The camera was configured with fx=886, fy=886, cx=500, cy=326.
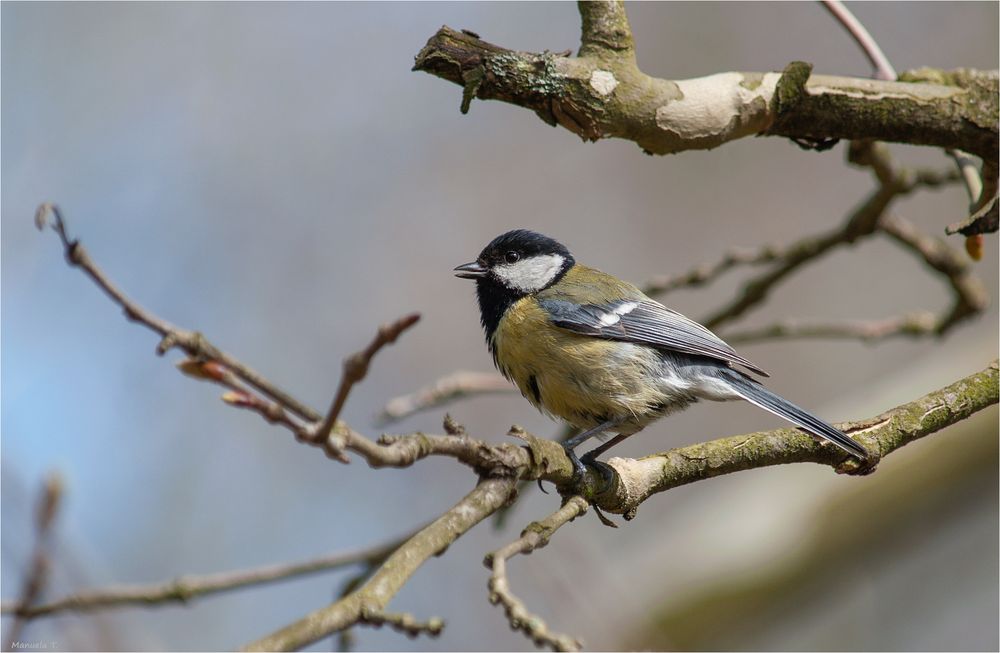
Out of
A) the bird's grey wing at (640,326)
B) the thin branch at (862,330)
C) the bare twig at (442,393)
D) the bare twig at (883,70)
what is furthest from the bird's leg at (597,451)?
the bare twig at (883,70)

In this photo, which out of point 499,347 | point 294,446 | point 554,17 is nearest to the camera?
point 499,347

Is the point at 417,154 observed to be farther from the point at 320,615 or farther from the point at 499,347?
the point at 320,615

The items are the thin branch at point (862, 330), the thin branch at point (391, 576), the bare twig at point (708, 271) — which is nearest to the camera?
the thin branch at point (391, 576)

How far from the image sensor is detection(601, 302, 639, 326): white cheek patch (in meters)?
2.80

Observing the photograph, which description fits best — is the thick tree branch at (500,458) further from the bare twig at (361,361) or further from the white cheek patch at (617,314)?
the white cheek patch at (617,314)

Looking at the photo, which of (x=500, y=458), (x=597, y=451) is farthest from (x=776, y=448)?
(x=500, y=458)

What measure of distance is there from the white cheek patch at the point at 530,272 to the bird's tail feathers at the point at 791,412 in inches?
29.2

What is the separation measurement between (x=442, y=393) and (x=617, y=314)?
2.03ft

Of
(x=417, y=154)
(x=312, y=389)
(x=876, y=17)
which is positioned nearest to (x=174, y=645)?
(x=312, y=389)

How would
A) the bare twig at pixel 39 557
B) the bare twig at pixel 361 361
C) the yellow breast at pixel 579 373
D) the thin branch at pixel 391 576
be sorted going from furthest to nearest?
the yellow breast at pixel 579 373 → the bare twig at pixel 39 557 → the thin branch at pixel 391 576 → the bare twig at pixel 361 361

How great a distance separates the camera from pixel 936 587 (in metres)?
4.86

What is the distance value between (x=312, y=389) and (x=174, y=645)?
1.54m

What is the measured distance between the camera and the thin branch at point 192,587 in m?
1.91

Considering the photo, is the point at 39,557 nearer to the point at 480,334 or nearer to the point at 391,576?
the point at 391,576
